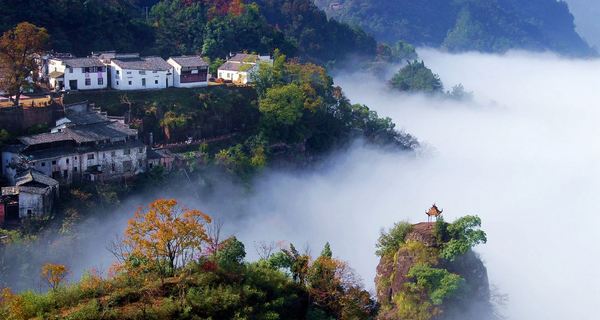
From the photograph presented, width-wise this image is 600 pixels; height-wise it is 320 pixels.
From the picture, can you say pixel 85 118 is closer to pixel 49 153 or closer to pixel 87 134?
pixel 87 134

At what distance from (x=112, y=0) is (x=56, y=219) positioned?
27.2 metres

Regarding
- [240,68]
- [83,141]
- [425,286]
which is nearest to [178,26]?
[240,68]

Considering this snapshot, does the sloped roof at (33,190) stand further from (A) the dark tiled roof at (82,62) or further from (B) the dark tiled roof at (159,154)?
(A) the dark tiled roof at (82,62)

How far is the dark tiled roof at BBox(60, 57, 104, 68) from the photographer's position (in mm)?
36081

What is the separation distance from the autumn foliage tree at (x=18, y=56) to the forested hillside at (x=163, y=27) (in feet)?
21.5

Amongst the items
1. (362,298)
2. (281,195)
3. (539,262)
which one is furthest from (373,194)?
(362,298)

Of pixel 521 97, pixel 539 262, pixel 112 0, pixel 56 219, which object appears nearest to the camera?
pixel 56 219

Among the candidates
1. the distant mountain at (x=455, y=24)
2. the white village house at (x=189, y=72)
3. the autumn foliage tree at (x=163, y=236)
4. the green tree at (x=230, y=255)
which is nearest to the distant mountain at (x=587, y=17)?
the distant mountain at (x=455, y=24)

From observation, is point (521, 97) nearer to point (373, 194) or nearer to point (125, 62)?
point (373, 194)

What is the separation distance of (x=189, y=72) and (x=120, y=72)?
14.1 feet

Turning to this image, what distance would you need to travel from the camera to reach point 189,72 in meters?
40.5

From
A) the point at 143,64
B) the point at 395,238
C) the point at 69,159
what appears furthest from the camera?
the point at 143,64

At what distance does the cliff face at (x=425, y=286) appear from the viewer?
81.7 feet

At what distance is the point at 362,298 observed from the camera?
24266 millimetres
